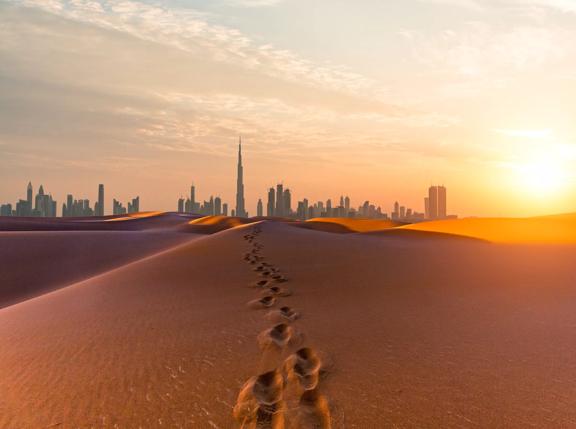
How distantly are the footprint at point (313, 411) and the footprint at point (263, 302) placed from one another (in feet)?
7.49

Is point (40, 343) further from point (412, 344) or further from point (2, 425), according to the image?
point (412, 344)

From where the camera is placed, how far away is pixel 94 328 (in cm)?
411

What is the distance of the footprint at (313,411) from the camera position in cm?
221

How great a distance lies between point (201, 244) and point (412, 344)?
8732 millimetres

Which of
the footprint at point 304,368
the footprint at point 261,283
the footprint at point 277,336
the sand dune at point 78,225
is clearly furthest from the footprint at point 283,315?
the sand dune at point 78,225

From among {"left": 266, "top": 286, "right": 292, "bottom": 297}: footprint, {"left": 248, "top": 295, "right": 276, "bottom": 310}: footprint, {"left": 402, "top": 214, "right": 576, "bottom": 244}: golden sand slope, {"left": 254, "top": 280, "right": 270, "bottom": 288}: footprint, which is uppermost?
{"left": 402, "top": 214, "right": 576, "bottom": 244}: golden sand slope

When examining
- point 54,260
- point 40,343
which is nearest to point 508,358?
point 40,343

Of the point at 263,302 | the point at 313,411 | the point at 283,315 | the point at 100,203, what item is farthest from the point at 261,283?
the point at 100,203

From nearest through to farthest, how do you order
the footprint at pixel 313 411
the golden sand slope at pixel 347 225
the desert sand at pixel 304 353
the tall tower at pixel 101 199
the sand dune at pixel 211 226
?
the footprint at pixel 313 411 < the desert sand at pixel 304 353 < the sand dune at pixel 211 226 < the golden sand slope at pixel 347 225 < the tall tower at pixel 101 199

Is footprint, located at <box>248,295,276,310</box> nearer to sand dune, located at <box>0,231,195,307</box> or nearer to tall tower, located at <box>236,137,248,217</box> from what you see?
sand dune, located at <box>0,231,195,307</box>

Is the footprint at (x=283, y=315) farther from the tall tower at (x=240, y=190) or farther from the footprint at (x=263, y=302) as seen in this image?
the tall tower at (x=240, y=190)

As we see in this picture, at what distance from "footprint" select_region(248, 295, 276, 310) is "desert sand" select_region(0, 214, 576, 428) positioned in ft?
0.08

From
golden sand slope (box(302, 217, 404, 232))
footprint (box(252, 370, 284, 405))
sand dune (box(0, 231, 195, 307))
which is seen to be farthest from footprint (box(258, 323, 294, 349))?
golden sand slope (box(302, 217, 404, 232))

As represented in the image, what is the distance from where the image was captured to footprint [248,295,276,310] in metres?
4.83
